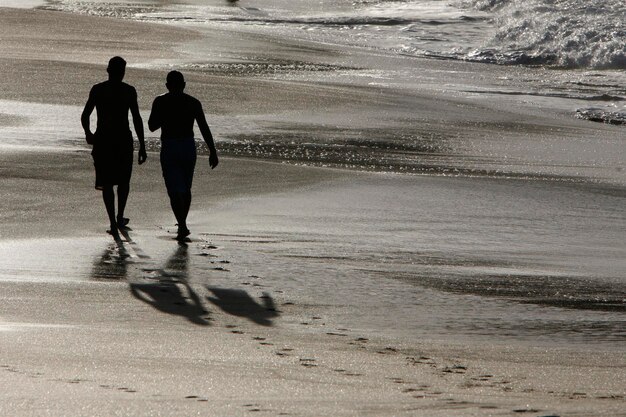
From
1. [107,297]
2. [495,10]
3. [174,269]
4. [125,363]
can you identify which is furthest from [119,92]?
[495,10]

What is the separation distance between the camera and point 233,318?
6703 mm

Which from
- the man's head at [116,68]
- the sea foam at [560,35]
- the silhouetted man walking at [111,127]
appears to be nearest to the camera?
the man's head at [116,68]

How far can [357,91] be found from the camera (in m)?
17.9

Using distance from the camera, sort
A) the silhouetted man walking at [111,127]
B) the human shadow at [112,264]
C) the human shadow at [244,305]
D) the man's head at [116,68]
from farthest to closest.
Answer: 1. the silhouetted man walking at [111,127]
2. the man's head at [116,68]
3. the human shadow at [112,264]
4. the human shadow at [244,305]

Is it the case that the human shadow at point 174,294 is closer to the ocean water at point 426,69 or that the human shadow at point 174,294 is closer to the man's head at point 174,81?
the man's head at point 174,81

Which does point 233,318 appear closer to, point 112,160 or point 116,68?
point 112,160

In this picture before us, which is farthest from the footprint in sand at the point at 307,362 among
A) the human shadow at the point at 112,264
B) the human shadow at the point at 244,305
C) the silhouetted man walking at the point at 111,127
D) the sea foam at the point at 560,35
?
the sea foam at the point at 560,35

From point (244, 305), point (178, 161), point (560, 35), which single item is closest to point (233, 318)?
point (244, 305)

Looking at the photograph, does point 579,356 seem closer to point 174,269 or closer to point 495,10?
point 174,269

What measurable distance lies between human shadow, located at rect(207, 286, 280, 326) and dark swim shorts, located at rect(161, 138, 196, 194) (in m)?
2.04

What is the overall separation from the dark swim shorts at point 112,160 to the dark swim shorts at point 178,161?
285 millimetres

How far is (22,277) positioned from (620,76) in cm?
1637

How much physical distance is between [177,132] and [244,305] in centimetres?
272

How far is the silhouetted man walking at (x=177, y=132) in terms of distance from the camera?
368 inches
